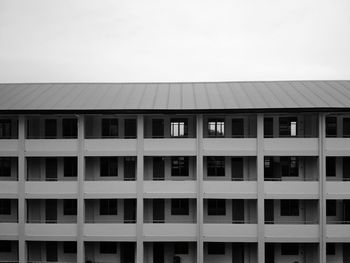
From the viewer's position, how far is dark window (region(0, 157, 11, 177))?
24.5 m

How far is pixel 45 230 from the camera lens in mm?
22609

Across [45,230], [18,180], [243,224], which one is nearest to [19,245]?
[45,230]

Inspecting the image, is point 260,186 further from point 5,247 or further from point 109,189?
point 5,247

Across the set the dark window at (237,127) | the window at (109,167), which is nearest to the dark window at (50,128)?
the window at (109,167)

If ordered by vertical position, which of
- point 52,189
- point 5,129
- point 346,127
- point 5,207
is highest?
point 346,127

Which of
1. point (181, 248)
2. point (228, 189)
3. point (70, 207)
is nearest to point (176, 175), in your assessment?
point (228, 189)

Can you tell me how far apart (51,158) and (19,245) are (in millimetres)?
6566

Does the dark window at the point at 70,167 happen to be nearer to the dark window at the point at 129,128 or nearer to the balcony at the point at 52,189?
the balcony at the point at 52,189

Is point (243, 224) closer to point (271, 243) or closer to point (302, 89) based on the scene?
point (271, 243)

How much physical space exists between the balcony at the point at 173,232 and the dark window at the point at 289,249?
709cm

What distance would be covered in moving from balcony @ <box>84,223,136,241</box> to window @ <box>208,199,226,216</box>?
19.2 feet

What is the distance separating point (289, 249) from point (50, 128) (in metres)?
20.5

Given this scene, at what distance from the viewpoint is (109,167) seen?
79.9ft

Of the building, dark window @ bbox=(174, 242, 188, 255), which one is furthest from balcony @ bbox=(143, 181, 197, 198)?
dark window @ bbox=(174, 242, 188, 255)
